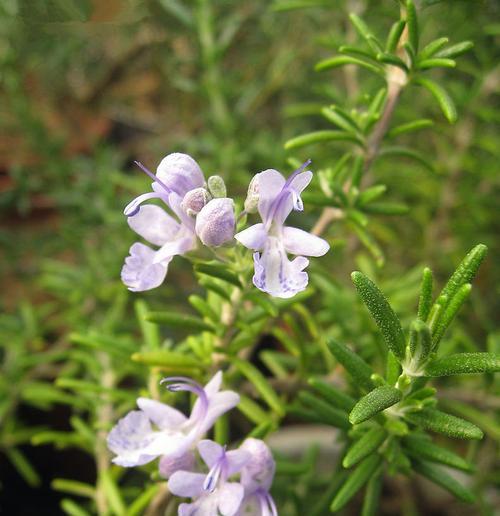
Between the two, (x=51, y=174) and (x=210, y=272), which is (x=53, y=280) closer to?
(x=51, y=174)

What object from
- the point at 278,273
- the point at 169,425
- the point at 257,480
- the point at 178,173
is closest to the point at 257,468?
the point at 257,480

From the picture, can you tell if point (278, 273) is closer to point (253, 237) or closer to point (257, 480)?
point (253, 237)

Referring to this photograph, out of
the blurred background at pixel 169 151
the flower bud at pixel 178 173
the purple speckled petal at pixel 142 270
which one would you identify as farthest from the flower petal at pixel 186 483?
the blurred background at pixel 169 151

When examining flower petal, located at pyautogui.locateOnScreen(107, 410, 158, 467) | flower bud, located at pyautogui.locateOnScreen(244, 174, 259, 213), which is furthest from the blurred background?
flower petal, located at pyautogui.locateOnScreen(107, 410, 158, 467)

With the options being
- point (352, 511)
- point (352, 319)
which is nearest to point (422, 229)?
point (352, 319)

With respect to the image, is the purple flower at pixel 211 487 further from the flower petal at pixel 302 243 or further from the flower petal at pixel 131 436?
the flower petal at pixel 302 243

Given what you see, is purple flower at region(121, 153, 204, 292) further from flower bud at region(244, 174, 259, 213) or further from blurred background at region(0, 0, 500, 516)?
blurred background at region(0, 0, 500, 516)
